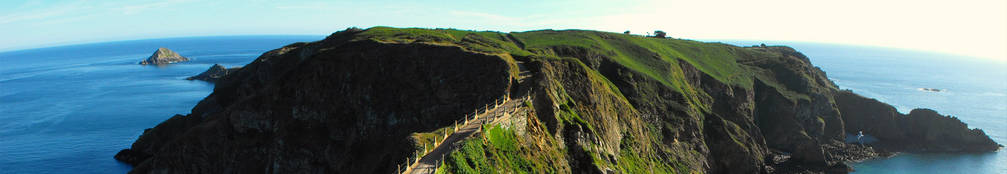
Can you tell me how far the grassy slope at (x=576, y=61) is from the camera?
3064cm

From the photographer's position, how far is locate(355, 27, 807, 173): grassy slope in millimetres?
30641

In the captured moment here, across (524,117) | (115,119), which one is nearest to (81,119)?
(115,119)

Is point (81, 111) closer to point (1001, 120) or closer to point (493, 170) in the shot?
point (493, 170)

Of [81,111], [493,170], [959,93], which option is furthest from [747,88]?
[81,111]

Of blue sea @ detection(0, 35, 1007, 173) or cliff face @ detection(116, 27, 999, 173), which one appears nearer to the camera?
cliff face @ detection(116, 27, 999, 173)

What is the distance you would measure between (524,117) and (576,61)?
94.8 feet

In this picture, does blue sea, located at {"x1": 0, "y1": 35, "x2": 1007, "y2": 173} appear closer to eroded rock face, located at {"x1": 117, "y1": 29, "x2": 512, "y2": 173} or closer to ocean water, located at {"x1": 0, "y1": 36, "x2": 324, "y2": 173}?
ocean water, located at {"x1": 0, "y1": 36, "x2": 324, "y2": 173}

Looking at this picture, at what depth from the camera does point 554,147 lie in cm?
3741

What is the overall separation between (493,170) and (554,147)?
31.6 feet

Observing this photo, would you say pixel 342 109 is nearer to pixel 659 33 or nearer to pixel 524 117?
pixel 524 117

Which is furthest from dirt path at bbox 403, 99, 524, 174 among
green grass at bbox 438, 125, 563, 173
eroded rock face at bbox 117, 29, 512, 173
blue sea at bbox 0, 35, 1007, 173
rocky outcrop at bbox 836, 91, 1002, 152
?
rocky outcrop at bbox 836, 91, 1002, 152

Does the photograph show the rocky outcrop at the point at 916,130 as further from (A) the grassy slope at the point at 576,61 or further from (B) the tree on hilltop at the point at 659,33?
Result: (B) the tree on hilltop at the point at 659,33

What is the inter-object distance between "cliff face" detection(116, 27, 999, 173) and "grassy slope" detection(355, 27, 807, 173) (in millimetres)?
201

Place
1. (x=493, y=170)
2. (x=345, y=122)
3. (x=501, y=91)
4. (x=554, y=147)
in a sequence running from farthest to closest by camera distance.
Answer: (x=345, y=122), (x=501, y=91), (x=554, y=147), (x=493, y=170)
